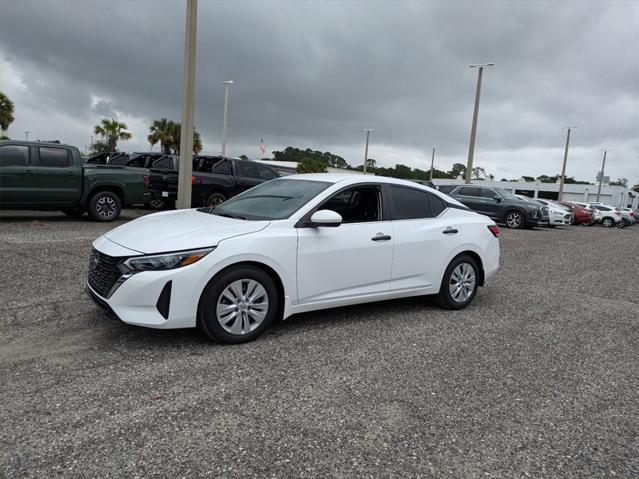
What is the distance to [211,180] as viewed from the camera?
549 inches

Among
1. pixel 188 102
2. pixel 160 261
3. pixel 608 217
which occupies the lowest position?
pixel 608 217

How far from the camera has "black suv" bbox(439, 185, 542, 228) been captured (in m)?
20.2

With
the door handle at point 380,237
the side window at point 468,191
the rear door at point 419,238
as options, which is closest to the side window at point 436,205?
the rear door at point 419,238

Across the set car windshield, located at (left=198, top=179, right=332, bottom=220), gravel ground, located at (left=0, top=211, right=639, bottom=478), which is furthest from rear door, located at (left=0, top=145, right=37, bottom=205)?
car windshield, located at (left=198, top=179, right=332, bottom=220)

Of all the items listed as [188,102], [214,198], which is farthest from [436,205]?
[214,198]

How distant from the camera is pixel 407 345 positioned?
181 inches

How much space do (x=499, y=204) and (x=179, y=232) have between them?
1840cm

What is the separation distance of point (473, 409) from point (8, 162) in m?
10.8

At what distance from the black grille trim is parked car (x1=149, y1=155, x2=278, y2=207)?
9.99m

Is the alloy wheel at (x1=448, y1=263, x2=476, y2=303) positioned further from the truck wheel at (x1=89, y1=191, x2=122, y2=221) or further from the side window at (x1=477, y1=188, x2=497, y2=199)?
the side window at (x1=477, y1=188, x2=497, y2=199)

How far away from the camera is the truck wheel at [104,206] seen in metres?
11.7

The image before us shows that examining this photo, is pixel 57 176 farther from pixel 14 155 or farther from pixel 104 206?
pixel 104 206

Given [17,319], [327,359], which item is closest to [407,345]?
[327,359]

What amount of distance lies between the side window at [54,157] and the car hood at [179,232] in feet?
24.4
